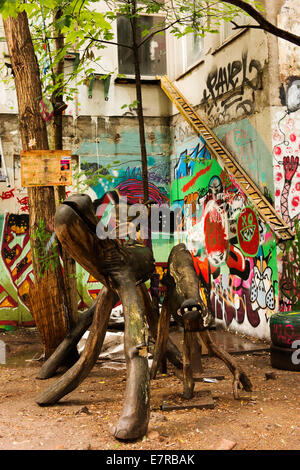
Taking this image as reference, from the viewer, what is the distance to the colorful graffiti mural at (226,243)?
774cm

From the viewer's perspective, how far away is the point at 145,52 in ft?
37.1

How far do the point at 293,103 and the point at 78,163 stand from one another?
4.99m

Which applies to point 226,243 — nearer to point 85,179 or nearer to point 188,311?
point 85,179

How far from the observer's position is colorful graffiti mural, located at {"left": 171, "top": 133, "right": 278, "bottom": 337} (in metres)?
7.74

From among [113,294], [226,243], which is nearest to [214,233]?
[226,243]

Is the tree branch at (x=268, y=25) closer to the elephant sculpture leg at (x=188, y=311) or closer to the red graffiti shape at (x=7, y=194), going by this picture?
the elephant sculpture leg at (x=188, y=311)

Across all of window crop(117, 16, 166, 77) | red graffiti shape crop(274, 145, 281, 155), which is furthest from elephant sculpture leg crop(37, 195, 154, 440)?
window crop(117, 16, 166, 77)

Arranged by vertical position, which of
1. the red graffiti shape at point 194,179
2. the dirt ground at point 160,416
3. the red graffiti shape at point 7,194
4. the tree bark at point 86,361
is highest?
the red graffiti shape at point 194,179

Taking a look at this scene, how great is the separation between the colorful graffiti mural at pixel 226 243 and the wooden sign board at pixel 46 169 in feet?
7.55

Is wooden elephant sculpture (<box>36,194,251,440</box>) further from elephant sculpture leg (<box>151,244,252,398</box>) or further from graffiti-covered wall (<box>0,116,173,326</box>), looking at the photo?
graffiti-covered wall (<box>0,116,173,326</box>)

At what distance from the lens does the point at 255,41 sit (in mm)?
7742

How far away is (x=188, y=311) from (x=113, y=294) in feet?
3.40

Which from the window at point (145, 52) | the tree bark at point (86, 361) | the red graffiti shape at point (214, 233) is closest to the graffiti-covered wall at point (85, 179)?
the window at point (145, 52)

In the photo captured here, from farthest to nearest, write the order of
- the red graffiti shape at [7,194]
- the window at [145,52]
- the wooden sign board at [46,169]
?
the window at [145,52], the red graffiti shape at [7,194], the wooden sign board at [46,169]
